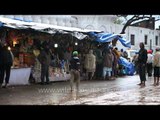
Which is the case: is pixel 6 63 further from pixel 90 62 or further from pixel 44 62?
pixel 90 62

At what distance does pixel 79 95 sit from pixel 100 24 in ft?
49.0

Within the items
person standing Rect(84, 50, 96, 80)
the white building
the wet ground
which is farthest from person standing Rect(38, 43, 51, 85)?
person standing Rect(84, 50, 96, 80)

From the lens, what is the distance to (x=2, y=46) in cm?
1351

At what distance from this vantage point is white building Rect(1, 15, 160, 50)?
1850 centimetres

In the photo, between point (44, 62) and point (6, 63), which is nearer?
point (6, 63)

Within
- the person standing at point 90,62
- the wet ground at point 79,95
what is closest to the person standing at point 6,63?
the wet ground at point 79,95

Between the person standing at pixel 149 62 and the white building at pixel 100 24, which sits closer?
the white building at pixel 100 24

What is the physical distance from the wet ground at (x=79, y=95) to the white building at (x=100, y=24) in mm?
3517

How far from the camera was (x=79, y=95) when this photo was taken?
12.7m

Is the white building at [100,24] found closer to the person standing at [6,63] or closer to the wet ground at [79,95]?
the person standing at [6,63]


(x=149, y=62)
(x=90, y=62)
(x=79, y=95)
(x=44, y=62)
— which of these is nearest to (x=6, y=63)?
(x=44, y=62)

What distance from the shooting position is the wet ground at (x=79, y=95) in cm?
1122

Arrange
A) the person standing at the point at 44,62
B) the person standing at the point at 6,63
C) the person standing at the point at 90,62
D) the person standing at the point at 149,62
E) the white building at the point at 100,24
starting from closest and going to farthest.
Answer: the person standing at the point at 6,63 < the person standing at the point at 44,62 < the person standing at the point at 90,62 < the white building at the point at 100,24 < the person standing at the point at 149,62
